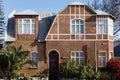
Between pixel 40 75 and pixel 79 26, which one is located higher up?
pixel 79 26

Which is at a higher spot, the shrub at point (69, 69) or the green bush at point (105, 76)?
the shrub at point (69, 69)

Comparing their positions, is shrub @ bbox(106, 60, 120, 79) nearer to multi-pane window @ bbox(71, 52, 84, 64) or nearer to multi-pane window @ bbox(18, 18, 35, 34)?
multi-pane window @ bbox(71, 52, 84, 64)

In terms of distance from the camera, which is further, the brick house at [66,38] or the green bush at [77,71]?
the brick house at [66,38]

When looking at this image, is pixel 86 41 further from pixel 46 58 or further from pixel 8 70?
pixel 8 70

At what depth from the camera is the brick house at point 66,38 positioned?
161 feet

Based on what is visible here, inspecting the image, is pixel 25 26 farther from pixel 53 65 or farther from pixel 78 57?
pixel 78 57

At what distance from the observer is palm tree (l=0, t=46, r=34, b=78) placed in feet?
146

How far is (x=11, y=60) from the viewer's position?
44.5 m

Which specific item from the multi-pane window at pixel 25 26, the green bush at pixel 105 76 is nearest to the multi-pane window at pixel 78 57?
the green bush at pixel 105 76

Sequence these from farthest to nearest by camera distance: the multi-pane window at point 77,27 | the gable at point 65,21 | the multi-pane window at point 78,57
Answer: the multi-pane window at point 77,27 < the gable at point 65,21 < the multi-pane window at point 78,57

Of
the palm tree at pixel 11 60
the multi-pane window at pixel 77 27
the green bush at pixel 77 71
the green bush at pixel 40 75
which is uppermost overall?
the multi-pane window at pixel 77 27

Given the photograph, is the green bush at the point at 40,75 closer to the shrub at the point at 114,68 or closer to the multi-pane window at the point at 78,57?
the multi-pane window at the point at 78,57

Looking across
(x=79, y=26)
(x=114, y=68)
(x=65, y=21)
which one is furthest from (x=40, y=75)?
(x=114, y=68)

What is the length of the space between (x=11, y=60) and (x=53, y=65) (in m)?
7.15
